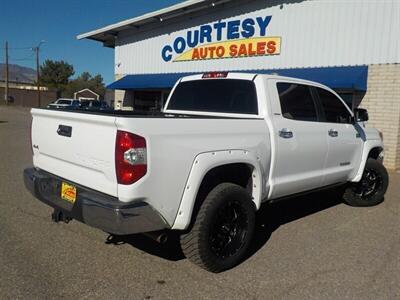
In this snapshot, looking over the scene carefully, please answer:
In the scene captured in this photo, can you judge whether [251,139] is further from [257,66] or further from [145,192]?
[257,66]

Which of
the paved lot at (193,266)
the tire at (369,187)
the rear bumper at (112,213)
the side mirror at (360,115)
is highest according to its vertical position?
the side mirror at (360,115)

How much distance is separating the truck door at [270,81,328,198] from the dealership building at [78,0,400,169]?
402 cm

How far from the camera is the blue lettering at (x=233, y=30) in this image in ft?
48.2

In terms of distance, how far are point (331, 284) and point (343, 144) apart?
8.10ft

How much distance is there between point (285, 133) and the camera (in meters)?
4.63

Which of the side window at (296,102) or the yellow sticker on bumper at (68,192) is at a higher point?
the side window at (296,102)

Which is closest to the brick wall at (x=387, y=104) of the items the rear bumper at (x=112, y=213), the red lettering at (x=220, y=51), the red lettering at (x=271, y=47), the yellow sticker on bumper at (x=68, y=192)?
the red lettering at (x=271, y=47)

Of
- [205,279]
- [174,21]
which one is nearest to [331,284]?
[205,279]

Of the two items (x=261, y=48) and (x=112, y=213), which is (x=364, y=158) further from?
(x=261, y=48)

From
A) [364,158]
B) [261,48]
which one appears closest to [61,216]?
[364,158]

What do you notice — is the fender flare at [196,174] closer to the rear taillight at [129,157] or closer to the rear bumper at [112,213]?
the rear bumper at [112,213]

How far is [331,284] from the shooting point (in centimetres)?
380

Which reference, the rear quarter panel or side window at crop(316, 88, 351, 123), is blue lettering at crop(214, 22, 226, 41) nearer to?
side window at crop(316, 88, 351, 123)

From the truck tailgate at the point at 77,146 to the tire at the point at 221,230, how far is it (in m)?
0.86
